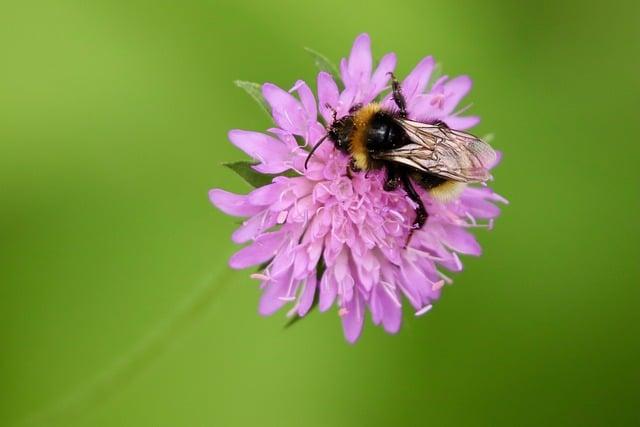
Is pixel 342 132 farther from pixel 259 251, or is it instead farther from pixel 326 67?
pixel 259 251

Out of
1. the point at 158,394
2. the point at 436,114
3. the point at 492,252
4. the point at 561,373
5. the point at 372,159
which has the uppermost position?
the point at 436,114

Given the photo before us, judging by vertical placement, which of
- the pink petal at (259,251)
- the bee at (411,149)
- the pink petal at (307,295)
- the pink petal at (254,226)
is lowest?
the pink petal at (307,295)

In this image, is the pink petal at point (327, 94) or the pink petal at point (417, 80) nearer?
the pink petal at point (327, 94)

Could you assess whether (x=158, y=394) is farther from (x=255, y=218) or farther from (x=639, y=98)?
(x=639, y=98)

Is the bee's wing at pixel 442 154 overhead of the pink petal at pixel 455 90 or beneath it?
beneath

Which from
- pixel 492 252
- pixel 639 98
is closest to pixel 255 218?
pixel 492 252

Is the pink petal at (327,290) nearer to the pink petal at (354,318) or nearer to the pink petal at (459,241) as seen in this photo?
the pink petal at (354,318)

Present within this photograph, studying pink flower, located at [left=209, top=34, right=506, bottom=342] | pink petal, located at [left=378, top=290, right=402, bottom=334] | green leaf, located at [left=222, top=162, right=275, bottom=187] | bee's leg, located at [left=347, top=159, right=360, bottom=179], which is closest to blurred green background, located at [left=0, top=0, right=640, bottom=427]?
pink petal, located at [left=378, top=290, right=402, bottom=334]

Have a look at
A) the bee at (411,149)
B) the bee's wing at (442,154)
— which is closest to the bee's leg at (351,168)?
the bee at (411,149)
